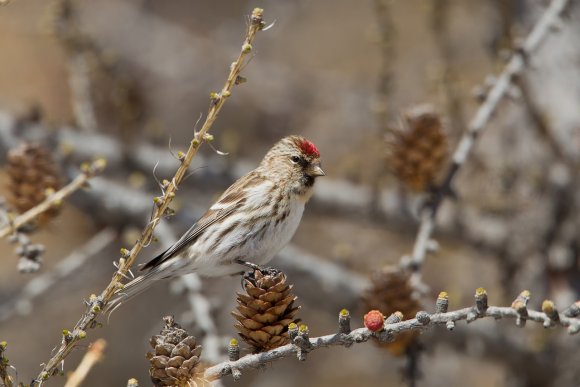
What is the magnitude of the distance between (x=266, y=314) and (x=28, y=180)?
1027mm

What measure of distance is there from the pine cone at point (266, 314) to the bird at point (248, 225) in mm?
767

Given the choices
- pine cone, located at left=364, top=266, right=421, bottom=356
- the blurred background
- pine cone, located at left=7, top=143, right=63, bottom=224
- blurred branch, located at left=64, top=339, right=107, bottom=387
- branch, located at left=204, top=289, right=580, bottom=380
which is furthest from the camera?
the blurred background

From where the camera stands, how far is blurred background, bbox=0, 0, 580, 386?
3248 millimetres

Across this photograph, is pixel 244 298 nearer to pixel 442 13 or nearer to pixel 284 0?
pixel 442 13

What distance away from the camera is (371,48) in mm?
6324

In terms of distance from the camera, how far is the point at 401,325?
1682mm

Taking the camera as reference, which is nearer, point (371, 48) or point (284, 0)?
point (284, 0)

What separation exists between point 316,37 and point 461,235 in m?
3.28

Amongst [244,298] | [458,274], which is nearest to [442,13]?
[458,274]

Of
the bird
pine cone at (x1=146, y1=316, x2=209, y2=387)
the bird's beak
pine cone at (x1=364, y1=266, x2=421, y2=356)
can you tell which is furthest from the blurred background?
pine cone at (x1=146, y1=316, x2=209, y2=387)

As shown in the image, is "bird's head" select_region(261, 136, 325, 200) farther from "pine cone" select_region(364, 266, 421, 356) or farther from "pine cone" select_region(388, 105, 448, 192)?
"pine cone" select_region(364, 266, 421, 356)

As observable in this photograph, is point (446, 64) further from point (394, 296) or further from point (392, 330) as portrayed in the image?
point (392, 330)

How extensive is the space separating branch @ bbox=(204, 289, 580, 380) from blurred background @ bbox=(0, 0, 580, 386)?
554 millimetres

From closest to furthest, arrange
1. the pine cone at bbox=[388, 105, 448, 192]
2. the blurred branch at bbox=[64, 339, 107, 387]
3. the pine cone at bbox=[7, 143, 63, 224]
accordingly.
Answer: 1. the blurred branch at bbox=[64, 339, 107, 387]
2. the pine cone at bbox=[7, 143, 63, 224]
3. the pine cone at bbox=[388, 105, 448, 192]
